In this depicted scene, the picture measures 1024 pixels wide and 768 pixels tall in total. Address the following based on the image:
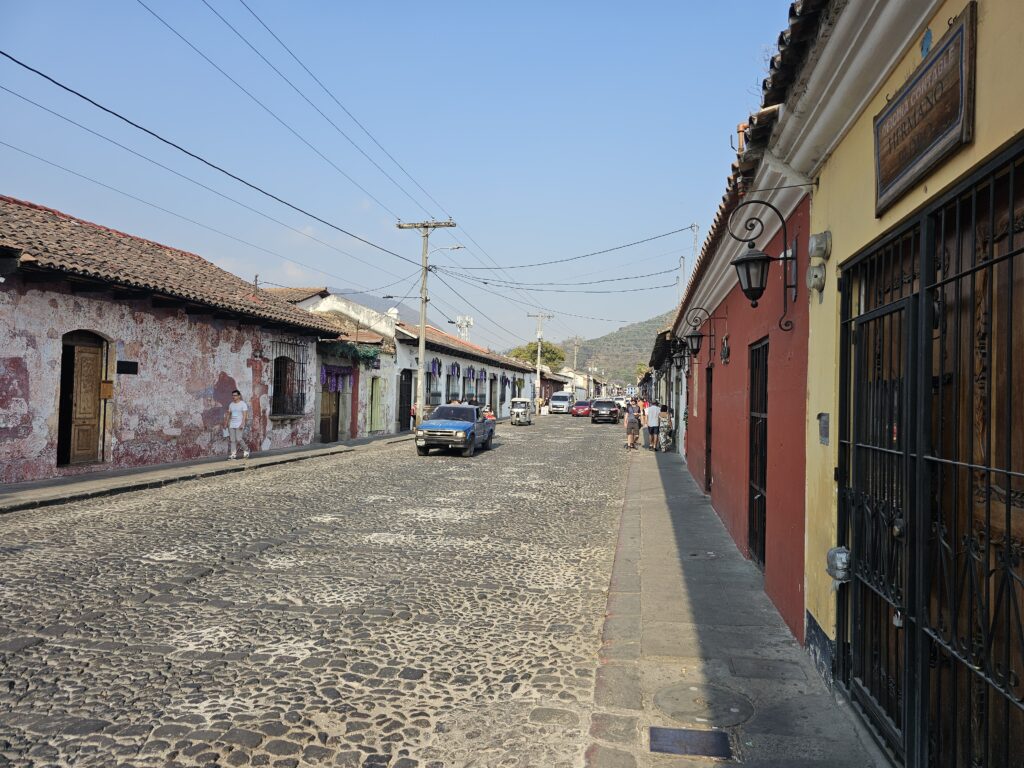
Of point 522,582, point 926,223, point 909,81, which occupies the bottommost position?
point 522,582

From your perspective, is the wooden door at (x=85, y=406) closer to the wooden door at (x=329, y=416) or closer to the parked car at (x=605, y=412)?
the wooden door at (x=329, y=416)

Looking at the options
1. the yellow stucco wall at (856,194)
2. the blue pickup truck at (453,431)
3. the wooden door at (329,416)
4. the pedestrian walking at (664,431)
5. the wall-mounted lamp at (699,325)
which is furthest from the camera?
the wooden door at (329,416)

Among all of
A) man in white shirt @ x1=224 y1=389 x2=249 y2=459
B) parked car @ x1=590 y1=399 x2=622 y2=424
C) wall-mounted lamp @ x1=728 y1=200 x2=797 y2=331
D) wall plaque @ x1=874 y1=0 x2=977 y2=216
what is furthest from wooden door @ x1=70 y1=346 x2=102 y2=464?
parked car @ x1=590 y1=399 x2=622 y2=424

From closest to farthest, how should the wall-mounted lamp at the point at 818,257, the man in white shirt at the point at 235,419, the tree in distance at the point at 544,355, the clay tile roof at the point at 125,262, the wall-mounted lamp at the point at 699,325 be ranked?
the wall-mounted lamp at the point at 818,257 < the wall-mounted lamp at the point at 699,325 < the clay tile roof at the point at 125,262 < the man in white shirt at the point at 235,419 < the tree in distance at the point at 544,355

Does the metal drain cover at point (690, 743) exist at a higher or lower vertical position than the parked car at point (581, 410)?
lower

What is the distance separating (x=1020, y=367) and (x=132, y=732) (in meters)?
4.06

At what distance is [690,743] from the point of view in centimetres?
325

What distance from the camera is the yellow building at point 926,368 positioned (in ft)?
7.26

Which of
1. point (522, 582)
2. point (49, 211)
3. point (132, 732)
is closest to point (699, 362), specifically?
point (522, 582)

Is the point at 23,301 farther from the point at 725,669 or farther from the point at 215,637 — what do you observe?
the point at 725,669

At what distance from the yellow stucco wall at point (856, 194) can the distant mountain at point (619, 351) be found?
133 meters

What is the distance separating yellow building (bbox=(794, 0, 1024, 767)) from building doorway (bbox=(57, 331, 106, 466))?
541 inches

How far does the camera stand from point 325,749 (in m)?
3.12

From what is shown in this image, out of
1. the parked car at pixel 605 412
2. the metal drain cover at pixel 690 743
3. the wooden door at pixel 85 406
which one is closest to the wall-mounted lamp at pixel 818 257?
the metal drain cover at pixel 690 743
